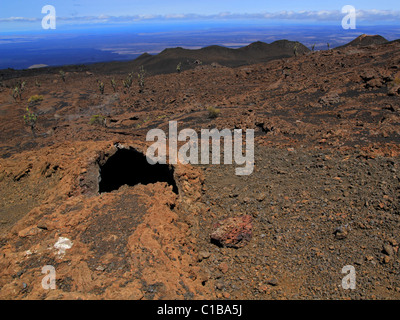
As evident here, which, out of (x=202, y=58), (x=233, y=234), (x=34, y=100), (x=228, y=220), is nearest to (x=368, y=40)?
(x=202, y=58)

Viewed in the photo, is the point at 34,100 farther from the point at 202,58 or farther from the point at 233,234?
the point at 202,58

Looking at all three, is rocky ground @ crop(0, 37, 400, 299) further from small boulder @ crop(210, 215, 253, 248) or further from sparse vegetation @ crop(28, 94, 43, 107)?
sparse vegetation @ crop(28, 94, 43, 107)

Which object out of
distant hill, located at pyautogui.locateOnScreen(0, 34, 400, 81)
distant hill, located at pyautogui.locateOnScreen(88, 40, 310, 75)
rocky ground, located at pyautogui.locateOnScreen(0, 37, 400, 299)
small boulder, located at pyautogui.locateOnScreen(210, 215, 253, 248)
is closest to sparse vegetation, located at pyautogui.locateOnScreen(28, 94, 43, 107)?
rocky ground, located at pyautogui.locateOnScreen(0, 37, 400, 299)

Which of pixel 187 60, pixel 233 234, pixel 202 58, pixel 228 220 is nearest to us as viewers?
pixel 233 234

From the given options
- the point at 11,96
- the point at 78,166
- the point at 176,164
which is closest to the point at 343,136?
the point at 176,164

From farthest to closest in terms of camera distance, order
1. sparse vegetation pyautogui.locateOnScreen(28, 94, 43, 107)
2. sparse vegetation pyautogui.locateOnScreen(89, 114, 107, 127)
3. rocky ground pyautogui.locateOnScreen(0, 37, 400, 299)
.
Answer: sparse vegetation pyautogui.locateOnScreen(28, 94, 43, 107)
sparse vegetation pyautogui.locateOnScreen(89, 114, 107, 127)
rocky ground pyautogui.locateOnScreen(0, 37, 400, 299)

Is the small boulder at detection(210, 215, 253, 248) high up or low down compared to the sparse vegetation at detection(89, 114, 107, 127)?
down
